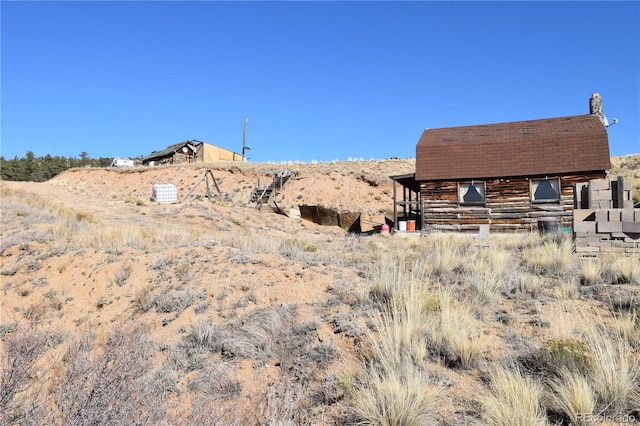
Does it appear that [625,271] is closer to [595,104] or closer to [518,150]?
[518,150]

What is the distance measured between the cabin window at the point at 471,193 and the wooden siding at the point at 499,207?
0.63 ft

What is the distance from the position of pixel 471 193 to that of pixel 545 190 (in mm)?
3119

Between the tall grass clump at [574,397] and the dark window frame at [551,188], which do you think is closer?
the tall grass clump at [574,397]

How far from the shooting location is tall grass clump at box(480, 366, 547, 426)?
3559 mm

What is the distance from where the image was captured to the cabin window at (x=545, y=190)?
59.9 ft

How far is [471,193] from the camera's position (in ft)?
64.0

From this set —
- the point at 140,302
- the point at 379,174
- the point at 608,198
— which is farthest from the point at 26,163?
the point at 608,198

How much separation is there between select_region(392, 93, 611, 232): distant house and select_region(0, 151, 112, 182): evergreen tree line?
60809mm

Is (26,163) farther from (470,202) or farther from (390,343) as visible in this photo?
(390,343)

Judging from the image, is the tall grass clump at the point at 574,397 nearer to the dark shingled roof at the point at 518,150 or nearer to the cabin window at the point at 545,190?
the dark shingled roof at the point at 518,150

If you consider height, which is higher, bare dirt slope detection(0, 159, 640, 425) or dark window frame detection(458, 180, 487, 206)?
dark window frame detection(458, 180, 487, 206)

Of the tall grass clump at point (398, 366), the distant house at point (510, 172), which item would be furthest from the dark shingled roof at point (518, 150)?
the tall grass clump at point (398, 366)

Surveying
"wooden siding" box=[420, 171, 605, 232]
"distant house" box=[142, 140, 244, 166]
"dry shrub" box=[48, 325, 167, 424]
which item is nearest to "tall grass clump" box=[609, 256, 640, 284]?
"dry shrub" box=[48, 325, 167, 424]

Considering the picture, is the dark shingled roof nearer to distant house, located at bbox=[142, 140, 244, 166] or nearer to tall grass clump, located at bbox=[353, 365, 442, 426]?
tall grass clump, located at bbox=[353, 365, 442, 426]
